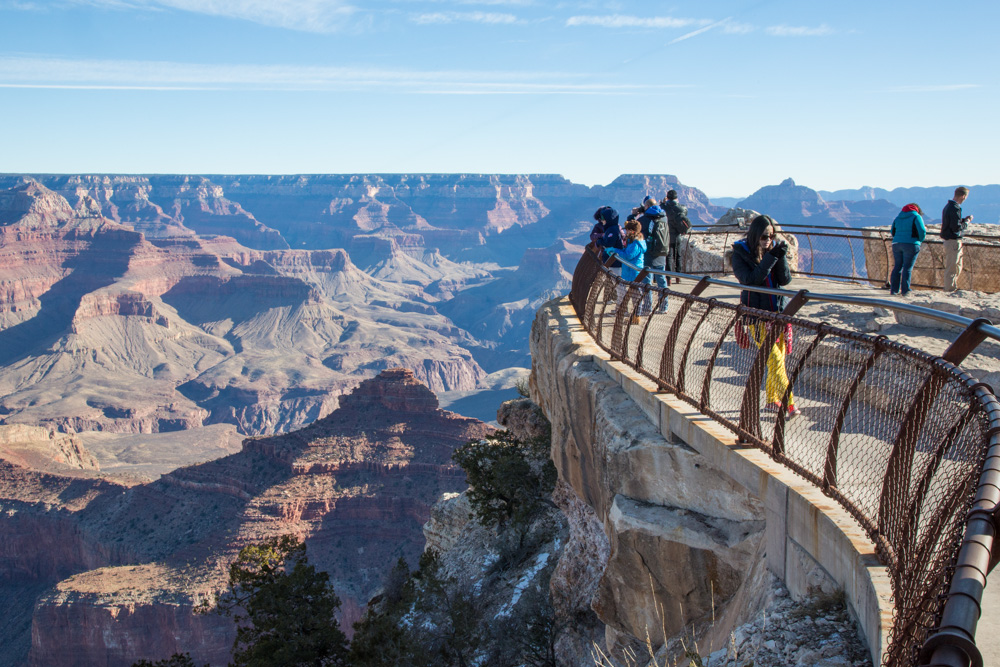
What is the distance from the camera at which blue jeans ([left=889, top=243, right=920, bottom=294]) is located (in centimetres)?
1147

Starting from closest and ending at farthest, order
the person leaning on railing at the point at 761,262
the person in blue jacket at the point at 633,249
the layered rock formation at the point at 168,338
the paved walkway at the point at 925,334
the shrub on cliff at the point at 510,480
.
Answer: the paved walkway at the point at 925,334 → the person leaning on railing at the point at 761,262 → the person in blue jacket at the point at 633,249 → the shrub on cliff at the point at 510,480 → the layered rock formation at the point at 168,338

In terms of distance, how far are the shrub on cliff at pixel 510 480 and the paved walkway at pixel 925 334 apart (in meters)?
4.97

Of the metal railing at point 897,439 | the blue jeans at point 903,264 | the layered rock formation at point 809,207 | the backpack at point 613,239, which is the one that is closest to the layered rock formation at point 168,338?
the backpack at point 613,239

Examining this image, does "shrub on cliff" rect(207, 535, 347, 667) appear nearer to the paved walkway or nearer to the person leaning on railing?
the paved walkway

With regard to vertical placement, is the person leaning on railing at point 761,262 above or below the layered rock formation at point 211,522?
above

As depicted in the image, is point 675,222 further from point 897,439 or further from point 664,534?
point 897,439

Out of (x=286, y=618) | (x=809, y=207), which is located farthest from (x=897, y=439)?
(x=809, y=207)

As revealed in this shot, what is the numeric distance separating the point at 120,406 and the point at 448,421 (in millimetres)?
65753

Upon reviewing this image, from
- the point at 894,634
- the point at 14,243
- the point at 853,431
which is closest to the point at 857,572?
the point at 894,634

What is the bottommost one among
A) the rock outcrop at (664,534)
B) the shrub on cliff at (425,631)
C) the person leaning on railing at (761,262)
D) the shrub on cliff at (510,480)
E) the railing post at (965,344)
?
the shrub on cliff at (425,631)

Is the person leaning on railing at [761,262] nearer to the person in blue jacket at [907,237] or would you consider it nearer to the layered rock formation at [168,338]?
the person in blue jacket at [907,237]

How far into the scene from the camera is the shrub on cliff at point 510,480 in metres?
15.8

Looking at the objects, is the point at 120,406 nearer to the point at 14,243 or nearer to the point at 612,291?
the point at 14,243

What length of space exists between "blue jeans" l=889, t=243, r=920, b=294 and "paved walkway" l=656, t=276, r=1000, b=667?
25 cm
